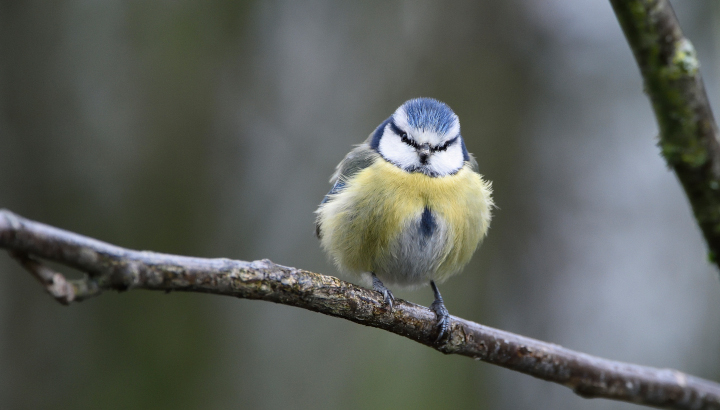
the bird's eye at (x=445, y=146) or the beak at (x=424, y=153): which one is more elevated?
the bird's eye at (x=445, y=146)

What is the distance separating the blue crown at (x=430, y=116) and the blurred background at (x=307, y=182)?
1.39m

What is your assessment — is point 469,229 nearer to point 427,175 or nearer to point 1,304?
point 427,175

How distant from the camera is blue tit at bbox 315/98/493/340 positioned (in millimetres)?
2273

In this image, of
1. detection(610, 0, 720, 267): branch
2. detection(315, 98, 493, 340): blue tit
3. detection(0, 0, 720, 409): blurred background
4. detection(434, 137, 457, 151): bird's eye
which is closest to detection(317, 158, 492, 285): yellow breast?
detection(315, 98, 493, 340): blue tit

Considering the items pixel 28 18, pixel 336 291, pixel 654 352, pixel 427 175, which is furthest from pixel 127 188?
pixel 654 352

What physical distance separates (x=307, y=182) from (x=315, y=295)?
2397 millimetres

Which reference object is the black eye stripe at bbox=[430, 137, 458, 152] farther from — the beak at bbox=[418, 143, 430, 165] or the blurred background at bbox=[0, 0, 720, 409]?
the blurred background at bbox=[0, 0, 720, 409]

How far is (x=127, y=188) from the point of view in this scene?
11.0 feet

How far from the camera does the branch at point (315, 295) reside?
1031 millimetres

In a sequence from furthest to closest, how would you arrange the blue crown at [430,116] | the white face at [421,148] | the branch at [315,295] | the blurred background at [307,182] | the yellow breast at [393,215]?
the blurred background at [307,182], the blue crown at [430,116], the white face at [421,148], the yellow breast at [393,215], the branch at [315,295]

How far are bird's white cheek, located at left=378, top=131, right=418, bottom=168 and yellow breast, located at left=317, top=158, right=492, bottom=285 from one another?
1.8 inches

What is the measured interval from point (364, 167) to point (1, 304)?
2.14 m

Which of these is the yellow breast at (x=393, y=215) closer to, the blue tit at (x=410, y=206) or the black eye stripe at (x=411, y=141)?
the blue tit at (x=410, y=206)

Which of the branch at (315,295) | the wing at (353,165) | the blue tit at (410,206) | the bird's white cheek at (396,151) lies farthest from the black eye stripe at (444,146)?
the branch at (315,295)
